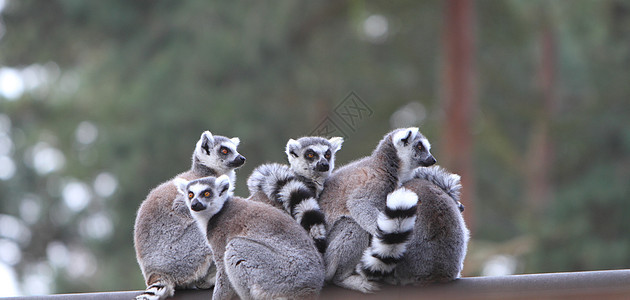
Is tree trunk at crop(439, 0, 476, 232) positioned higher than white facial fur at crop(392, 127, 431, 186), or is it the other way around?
tree trunk at crop(439, 0, 476, 232)

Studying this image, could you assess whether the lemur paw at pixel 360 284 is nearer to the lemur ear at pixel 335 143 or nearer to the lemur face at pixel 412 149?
the lemur face at pixel 412 149

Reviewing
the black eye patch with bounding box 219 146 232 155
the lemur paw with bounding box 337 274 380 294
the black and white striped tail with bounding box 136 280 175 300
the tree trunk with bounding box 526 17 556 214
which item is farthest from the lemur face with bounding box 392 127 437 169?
the tree trunk with bounding box 526 17 556 214

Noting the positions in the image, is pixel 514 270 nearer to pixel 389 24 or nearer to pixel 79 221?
pixel 389 24

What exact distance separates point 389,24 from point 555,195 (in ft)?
15.5

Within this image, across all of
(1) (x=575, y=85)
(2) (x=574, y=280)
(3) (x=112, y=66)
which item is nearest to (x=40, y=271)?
(3) (x=112, y=66)

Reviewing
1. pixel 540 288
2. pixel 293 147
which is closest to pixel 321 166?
pixel 293 147

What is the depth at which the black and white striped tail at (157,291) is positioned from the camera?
375 centimetres

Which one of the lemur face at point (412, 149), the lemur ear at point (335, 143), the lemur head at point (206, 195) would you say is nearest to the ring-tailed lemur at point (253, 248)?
the lemur head at point (206, 195)

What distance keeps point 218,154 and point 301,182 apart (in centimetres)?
80

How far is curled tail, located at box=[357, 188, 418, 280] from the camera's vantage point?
3.56 meters

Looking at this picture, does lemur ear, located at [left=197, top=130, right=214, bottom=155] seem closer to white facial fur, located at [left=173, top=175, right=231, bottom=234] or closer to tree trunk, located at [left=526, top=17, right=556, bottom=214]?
white facial fur, located at [left=173, top=175, right=231, bottom=234]

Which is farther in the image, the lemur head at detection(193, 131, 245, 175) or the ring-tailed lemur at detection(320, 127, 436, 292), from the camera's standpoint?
the lemur head at detection(193, 131, 245, 175)

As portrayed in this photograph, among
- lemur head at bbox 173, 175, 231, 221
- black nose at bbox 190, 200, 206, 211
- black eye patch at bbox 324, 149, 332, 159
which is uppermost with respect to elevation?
black eye patch at bbox 324, 149, 332, 159

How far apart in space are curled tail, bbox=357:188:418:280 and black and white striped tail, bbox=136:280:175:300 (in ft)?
3.52
